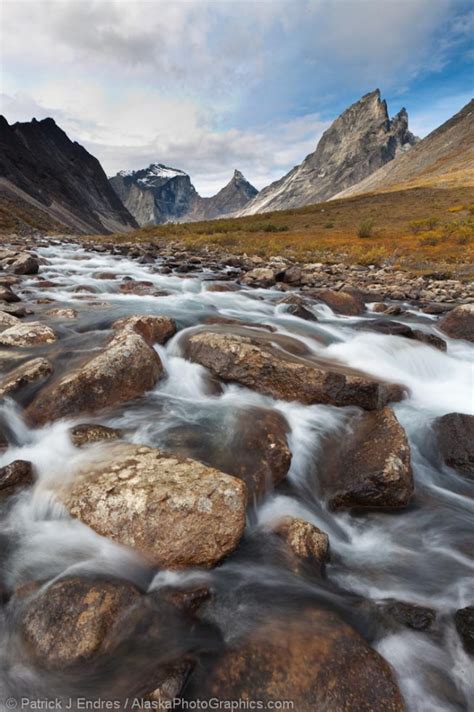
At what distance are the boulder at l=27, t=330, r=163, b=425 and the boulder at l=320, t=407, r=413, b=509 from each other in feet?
10.5

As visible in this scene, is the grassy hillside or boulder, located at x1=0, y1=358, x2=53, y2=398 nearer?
boulder, located at x1=0, y1=358, x2=53, y2=398

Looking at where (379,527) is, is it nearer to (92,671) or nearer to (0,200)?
(92,671)

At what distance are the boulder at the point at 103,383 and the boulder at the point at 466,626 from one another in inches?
191

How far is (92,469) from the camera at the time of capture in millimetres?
4293

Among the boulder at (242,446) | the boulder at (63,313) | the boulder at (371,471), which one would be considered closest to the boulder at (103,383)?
the boulder at (242,446)

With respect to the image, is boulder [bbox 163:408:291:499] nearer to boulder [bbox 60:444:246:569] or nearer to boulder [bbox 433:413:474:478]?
boulder [bbox 60:444:246:569]

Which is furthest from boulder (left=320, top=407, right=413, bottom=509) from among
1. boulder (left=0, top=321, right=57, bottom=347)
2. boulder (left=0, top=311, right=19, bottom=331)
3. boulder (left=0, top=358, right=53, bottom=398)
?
boulder (left=0, top=311, right=19, bottom=331)

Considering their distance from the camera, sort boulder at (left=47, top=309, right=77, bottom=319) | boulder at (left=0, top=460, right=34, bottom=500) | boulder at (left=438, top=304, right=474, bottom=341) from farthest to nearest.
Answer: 1. boulder at (left=438, top=304, right=474, bottom=341)
2. boulder at (left=47, top=309, right=77, bottom=319)
3. boulder at (left=0, top=460, right=34, bottom=500)

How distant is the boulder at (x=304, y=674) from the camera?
2.59m

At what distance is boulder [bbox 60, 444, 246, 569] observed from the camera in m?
3.60

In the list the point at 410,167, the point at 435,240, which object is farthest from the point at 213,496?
the point at 410,167

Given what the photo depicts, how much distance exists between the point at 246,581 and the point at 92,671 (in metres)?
1.41

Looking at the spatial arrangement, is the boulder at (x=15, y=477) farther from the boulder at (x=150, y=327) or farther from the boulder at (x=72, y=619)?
the boulder at (x=150, y=327)

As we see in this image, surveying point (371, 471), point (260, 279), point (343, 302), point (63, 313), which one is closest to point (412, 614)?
point (371, 471)
